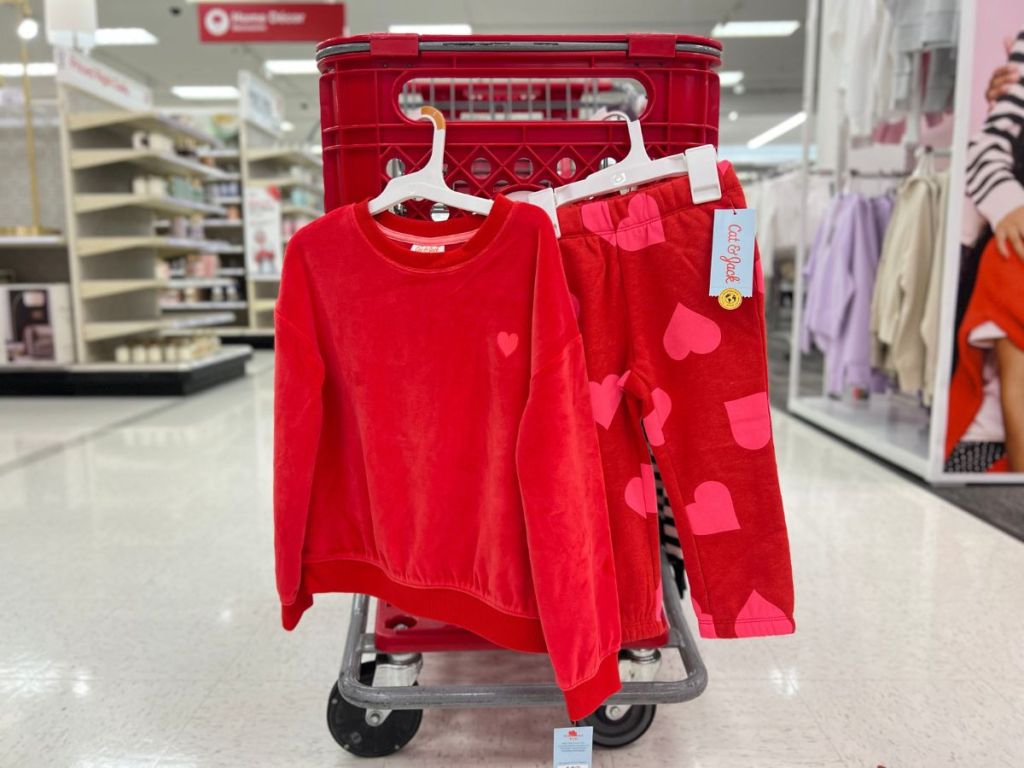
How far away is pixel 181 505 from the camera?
2.61 metres

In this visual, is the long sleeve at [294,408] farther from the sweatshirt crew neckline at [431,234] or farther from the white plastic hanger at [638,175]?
the white plastic hanger at [638,175]

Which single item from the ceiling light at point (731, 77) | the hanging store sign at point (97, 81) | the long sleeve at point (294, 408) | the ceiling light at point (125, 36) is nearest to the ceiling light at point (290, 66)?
the ceiling light at point (125, 36)

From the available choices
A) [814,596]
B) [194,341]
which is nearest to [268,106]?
[194,341]

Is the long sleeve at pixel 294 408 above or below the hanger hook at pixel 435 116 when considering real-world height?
below

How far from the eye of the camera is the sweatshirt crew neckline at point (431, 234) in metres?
0.99

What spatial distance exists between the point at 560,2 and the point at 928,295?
6.88 m

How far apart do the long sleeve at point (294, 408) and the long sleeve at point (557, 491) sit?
0.31m

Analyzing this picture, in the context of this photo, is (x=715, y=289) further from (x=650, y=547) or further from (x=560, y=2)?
(x=560, y=2)

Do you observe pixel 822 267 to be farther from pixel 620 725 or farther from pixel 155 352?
pixel 155 352

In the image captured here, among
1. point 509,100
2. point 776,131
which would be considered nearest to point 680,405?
point 509,100

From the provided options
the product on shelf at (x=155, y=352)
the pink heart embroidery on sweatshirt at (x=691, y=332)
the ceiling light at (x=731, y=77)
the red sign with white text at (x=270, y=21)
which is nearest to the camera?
the pink heart embroidery on sweatshirt at (x=691, y=332)

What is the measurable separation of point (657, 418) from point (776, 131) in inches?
644

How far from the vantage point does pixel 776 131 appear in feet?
51.5

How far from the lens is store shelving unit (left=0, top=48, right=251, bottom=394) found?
16.0 ft
